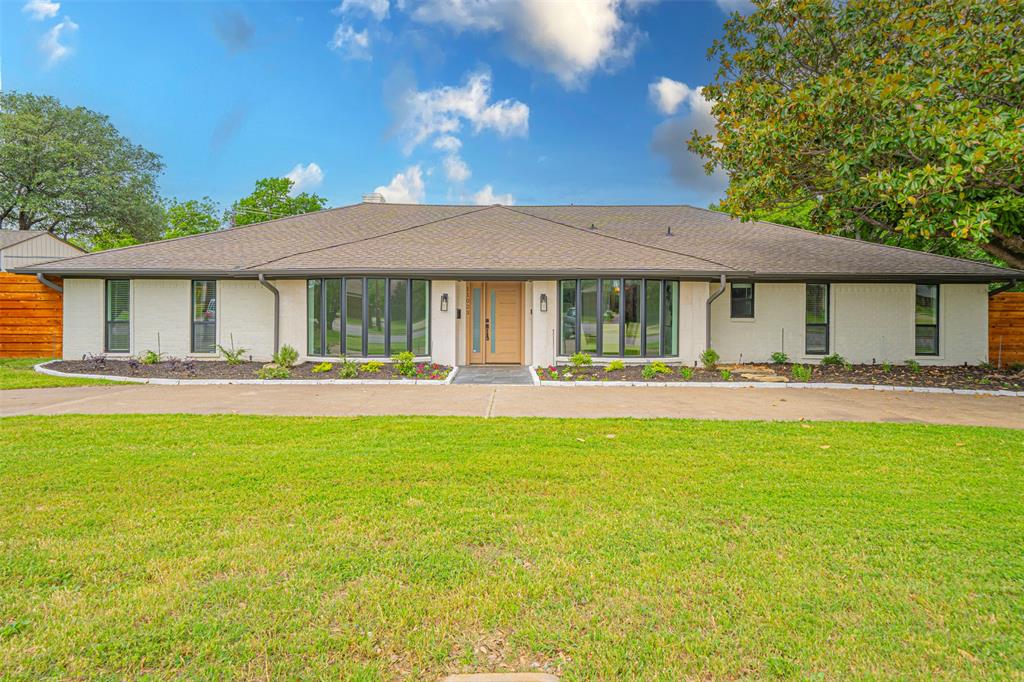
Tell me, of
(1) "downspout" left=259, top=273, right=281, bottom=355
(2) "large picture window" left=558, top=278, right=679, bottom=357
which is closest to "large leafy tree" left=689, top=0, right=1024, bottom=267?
(2) "large picture window" left=558, top=278, right=679, bottom=357

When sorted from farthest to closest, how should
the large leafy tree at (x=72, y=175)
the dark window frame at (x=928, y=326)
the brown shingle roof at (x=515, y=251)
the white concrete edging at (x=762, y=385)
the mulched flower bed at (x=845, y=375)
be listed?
1. the large leafy tree at (x=72, y=175)
2. the dark window frame at (x=928, y=326)
3. the brown shingle roof at (x=515, y=251)
4. the mulched flower bed at (x=845, y=375)
5. the white concrete edging at (x=762, y=385)

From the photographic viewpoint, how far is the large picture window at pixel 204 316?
12961 mm

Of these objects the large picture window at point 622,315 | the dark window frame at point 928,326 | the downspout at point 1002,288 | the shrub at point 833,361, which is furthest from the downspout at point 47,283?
the downspout at point 1002,288

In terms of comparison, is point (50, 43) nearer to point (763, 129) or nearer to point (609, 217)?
point (609, 217)

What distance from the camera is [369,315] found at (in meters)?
12.2

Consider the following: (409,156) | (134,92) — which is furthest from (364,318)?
(134,92)

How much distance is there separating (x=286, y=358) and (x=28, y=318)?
25.3ft

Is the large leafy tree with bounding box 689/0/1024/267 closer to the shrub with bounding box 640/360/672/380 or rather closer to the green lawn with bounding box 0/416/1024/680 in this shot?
the shrub with bounding box 640/360/672/380

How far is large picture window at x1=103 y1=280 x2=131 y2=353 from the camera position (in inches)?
508

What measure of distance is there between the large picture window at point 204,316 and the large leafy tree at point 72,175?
30346 millimetres

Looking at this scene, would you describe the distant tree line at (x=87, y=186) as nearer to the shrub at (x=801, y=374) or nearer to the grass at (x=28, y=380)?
the grass at (x=28, y=380)

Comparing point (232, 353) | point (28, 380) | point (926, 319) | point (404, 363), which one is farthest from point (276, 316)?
point (926, 319)

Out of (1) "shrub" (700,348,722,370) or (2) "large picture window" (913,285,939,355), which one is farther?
(2) "large picture window" (913,285,939,355)

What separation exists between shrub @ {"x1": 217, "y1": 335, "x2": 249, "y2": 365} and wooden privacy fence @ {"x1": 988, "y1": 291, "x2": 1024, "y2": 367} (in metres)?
18.4
